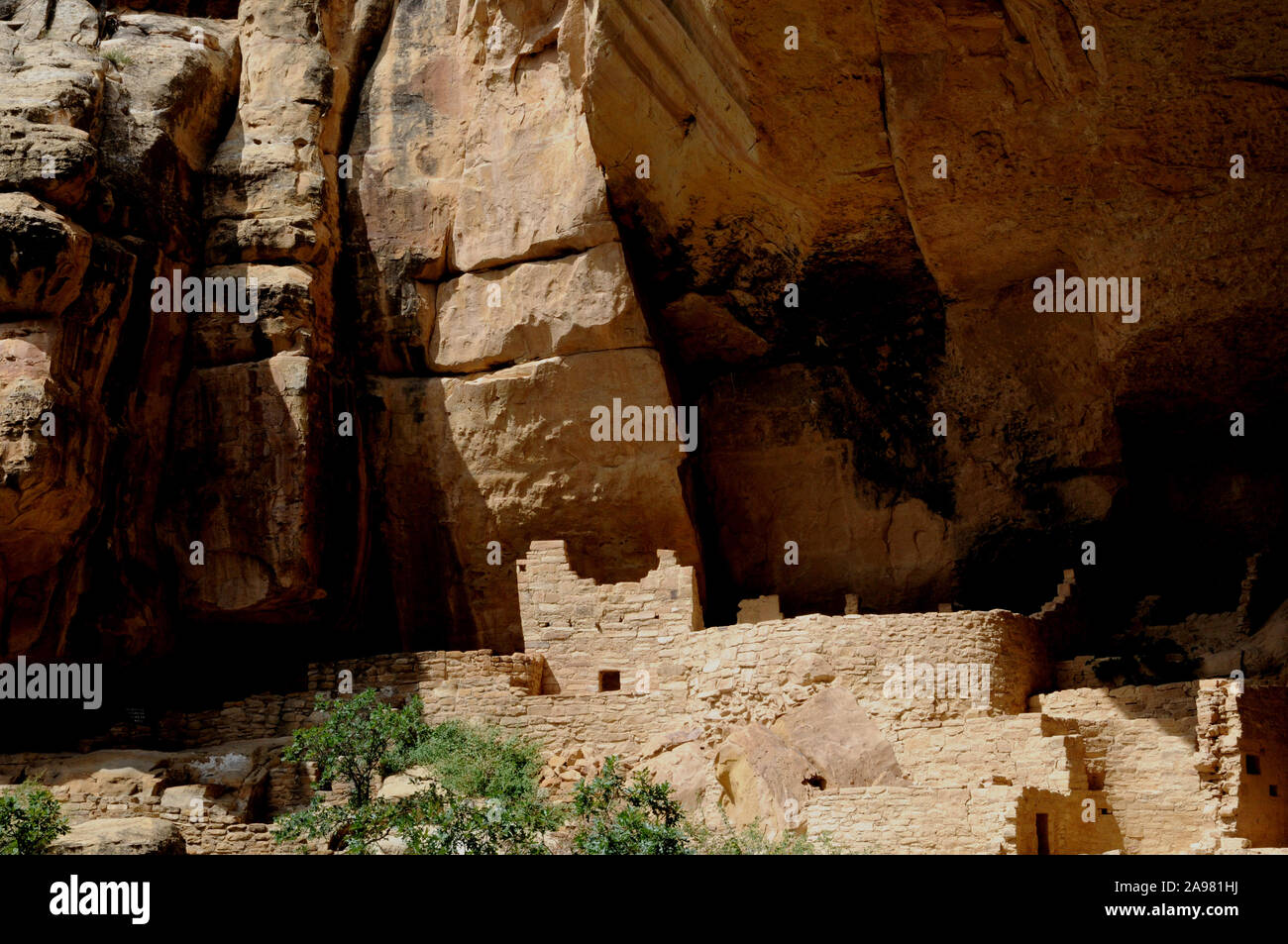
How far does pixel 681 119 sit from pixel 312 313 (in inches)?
225

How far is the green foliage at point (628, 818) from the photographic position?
1550cm

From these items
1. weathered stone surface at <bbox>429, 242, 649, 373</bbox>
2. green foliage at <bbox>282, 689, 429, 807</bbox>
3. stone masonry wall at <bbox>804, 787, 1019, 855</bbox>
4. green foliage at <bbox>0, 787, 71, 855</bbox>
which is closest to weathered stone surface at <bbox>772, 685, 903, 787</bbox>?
stone masonry wall at <bbox>804, 787, 1019, 855</bbox>

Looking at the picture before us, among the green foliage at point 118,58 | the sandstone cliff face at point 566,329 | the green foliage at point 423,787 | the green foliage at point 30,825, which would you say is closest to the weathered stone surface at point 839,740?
the green foliage at point 423,787

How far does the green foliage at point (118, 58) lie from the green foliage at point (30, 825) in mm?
11189

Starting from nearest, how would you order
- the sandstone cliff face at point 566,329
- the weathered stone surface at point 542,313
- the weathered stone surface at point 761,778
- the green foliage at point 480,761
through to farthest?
the weathered stone surface at point 761,778, the green foliage at point 480,761, the sandstone cliff face at point 566,329, the weathered stone surface at point 542,313

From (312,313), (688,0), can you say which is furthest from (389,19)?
(688,0)

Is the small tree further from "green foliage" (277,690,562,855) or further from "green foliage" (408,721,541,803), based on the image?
"green foliage" (408,721,541,803)

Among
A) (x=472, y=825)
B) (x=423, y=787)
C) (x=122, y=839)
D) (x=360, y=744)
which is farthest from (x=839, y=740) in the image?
(x=122, y=839)

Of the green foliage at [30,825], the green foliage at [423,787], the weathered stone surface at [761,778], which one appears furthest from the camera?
the weathered stone surface at [761,778]

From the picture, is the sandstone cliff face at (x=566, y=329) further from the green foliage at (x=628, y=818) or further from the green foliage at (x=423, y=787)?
the green foliage at (x=628, y=818)

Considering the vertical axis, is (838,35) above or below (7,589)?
above
